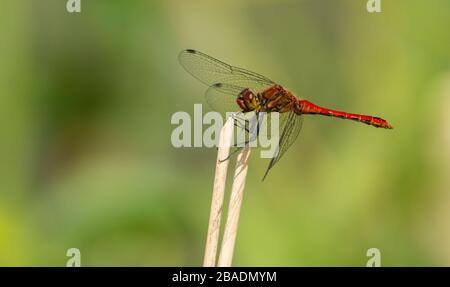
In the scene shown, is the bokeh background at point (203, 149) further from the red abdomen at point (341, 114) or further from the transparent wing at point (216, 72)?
the transparent wing at point (216, 72)

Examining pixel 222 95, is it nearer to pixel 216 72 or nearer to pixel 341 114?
pixel 216 72

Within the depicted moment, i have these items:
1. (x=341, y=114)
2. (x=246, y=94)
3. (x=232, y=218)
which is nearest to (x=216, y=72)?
(x=246, y=94)

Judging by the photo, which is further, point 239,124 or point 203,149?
point 203,149

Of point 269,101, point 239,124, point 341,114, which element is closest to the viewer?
point 239,124

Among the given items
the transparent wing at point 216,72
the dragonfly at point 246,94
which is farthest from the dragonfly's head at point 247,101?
the transparent wing at point 216,72

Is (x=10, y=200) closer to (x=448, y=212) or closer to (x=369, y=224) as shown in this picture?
(x=369, y=224)

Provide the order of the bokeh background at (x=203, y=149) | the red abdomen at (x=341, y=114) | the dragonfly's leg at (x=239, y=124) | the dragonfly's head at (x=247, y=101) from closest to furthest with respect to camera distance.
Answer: the dragonfly's leg at (x=239, y=124), the dragonfly's head at (x=247, y=101), the bokeh background at (x=203, y=149), the red abdomen at (x=341, y=114)
